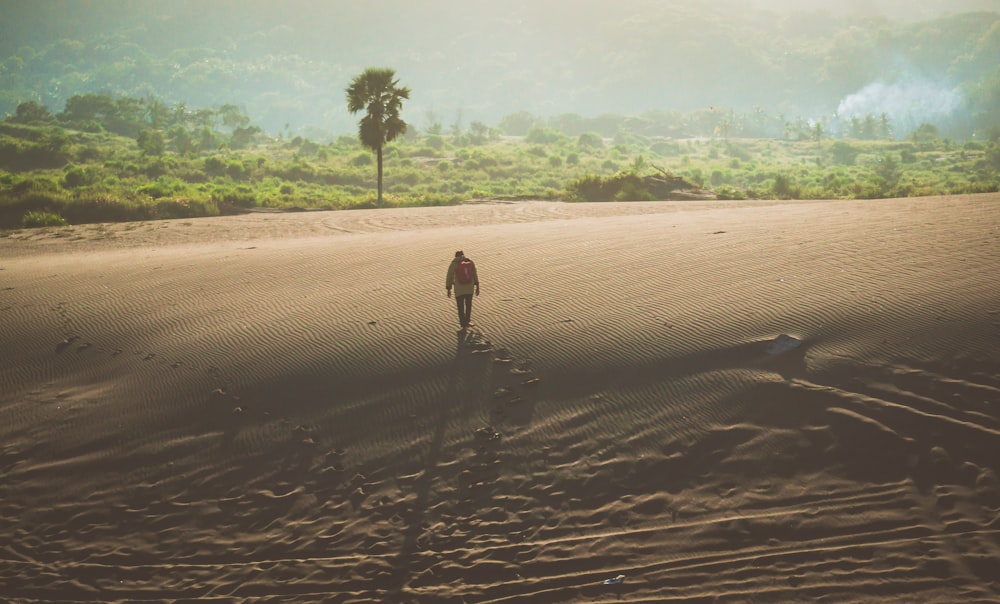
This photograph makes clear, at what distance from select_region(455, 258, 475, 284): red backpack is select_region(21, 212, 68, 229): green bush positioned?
21.0 meters

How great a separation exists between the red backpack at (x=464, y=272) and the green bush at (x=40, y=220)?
20979 mm

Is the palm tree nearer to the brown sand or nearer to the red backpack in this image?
the brown sand

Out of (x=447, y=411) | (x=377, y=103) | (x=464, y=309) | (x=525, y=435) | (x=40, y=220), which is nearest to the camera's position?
(x=525, y=435)

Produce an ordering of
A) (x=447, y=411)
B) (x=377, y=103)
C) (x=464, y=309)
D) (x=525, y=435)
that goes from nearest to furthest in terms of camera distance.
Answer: (x=525, y=435) → (x=447, y=411) → (x=464, y=309) → (x=377, y=103)

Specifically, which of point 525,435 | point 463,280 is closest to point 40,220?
point 463,280

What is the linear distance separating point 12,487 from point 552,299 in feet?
24.7

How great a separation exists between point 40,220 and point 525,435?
23.8m

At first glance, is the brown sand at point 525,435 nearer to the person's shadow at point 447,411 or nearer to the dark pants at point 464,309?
the person's shadow at point 447,411

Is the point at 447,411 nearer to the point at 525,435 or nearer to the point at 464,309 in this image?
the point at 525,435

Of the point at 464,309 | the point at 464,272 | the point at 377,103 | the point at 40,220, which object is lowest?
the point at 464,309

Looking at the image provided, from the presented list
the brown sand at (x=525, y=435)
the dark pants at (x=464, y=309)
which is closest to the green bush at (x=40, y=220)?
the brown sand at (x=525, y=435)

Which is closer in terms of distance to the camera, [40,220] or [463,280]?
[463,280]

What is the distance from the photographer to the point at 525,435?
27.2 feet

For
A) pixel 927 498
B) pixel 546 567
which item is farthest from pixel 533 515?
pixel 927 498
